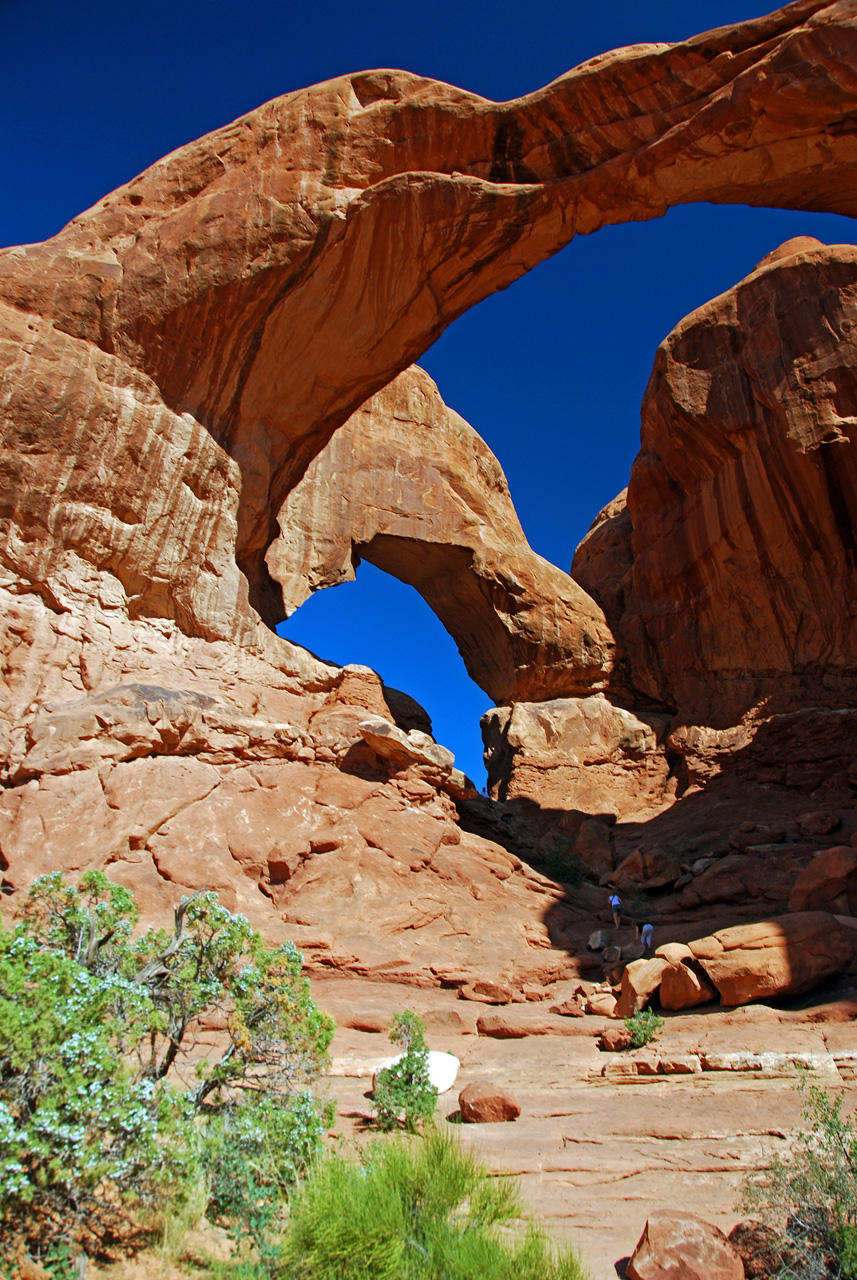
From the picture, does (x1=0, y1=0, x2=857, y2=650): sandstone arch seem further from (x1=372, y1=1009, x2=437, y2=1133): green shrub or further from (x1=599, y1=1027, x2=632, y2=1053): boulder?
(x1=372, y1=1009, x2=437, y2=1133): green shrub

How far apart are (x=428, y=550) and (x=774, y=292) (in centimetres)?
1201

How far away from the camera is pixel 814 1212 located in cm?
391

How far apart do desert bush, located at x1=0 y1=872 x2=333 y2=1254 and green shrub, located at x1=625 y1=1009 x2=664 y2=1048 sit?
4.13 m

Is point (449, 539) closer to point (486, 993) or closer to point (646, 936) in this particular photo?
point (646, 936)

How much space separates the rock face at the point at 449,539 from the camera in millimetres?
22906

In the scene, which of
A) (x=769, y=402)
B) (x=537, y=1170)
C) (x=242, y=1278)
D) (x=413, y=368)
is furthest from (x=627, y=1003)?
(x=413, y=368)

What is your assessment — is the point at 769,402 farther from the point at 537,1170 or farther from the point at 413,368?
the point at 537,1170

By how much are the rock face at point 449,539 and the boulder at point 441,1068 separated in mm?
15326

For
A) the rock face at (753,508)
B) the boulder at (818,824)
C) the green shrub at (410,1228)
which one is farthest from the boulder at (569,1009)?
the rock face at (753,508)

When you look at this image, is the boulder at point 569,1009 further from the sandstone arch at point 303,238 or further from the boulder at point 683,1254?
the sandstone arch at point 303,238

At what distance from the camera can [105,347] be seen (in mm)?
13977

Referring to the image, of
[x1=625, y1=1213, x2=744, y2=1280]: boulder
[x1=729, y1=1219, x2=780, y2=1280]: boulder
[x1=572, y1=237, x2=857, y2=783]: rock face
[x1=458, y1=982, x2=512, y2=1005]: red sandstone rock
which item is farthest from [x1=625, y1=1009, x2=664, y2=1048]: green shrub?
[x1=572, y1=237, x2=857, y2=783]: rock face

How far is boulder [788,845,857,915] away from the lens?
35.0 ft

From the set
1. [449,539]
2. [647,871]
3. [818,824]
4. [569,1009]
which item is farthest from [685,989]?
[449,539]
